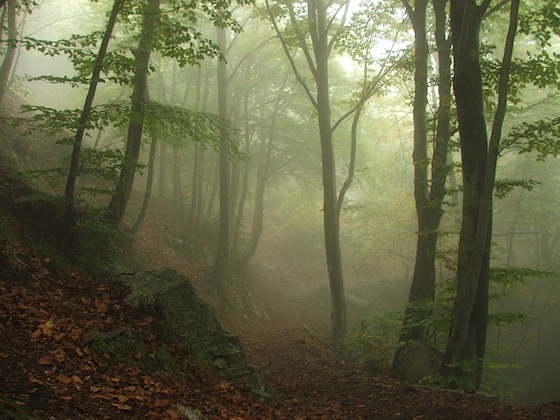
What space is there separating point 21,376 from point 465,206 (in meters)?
6.76

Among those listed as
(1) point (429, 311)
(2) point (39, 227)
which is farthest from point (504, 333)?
(2) point (39, 227)

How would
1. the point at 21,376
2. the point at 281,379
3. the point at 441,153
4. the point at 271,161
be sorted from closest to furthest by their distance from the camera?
the point at 21,376 < the point at 281,379 < the point at 441,153 < the point at 271,161

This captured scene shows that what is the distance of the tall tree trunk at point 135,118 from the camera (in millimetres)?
8055

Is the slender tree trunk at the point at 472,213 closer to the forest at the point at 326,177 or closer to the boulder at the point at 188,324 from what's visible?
the forest at the point at 326,177

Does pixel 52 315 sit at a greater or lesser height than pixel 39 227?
lesser

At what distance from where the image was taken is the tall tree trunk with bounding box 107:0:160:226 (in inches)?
317

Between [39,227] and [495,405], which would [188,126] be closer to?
[39,227]

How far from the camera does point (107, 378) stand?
4297mm

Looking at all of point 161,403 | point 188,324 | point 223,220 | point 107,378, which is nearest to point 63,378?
point 107,378

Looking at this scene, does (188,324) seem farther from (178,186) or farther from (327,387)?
(178,186)

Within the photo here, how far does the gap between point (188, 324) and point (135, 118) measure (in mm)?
3927

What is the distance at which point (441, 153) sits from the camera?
9461mm

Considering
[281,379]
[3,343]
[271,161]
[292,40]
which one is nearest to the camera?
[3,343]

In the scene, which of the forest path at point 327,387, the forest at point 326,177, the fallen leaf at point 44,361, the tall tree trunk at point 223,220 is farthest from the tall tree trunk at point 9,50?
the fallen leaf at point 44,361
